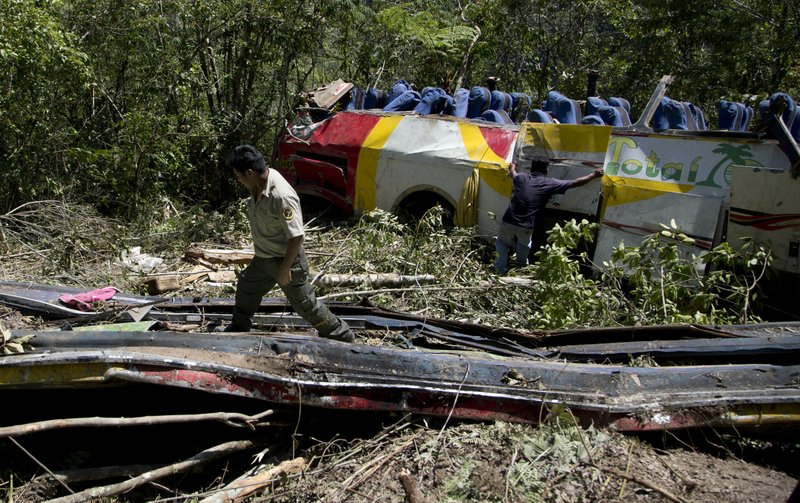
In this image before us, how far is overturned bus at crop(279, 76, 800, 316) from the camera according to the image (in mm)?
5164

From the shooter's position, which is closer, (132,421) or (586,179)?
(132,421)

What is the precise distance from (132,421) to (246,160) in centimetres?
166

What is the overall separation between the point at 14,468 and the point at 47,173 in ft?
19.2

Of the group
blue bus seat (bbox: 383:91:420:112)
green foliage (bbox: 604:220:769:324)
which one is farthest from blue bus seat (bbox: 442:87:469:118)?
green foliage (bbox: 604:220:769:324)

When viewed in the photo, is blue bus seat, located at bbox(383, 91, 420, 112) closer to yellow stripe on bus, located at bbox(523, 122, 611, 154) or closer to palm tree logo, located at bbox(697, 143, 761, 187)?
yellow stripe on bus, located at bbox(523, 122, 611, 154)

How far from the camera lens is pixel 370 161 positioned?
8125 mm

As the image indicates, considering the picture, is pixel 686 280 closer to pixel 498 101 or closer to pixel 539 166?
pixel 539 166

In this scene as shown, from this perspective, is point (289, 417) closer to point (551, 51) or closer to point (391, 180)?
point (391, 180)

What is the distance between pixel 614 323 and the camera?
5.26 meters

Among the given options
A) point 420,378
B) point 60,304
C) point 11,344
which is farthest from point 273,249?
point 60,304

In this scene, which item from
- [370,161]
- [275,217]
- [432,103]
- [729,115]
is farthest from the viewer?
[432,103]

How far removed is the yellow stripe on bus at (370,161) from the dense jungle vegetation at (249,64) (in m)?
1.85

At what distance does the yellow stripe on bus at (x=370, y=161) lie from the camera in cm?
810

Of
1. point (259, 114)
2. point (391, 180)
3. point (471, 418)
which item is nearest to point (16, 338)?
point (471, 418)
